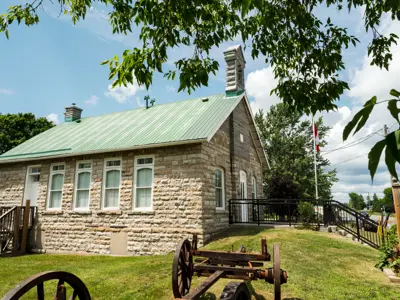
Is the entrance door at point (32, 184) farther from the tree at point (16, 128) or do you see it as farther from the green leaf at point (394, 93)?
the tree at point (16, 128)

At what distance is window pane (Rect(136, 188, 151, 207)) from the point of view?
12367 mm

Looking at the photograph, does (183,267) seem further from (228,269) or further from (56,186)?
(56,186)

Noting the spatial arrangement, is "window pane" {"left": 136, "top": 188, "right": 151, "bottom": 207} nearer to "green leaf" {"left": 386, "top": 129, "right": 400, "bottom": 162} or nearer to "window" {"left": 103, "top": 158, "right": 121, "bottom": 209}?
"window" {"left": 103, "top": 158, "right": 121, "bottom": 209}

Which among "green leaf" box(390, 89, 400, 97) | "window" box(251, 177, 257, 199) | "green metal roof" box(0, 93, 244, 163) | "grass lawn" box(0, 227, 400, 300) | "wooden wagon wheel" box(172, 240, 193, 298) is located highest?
"green metal roof" box(0, 93, 244, 163)

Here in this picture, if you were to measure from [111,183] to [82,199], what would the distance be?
5.78 feet

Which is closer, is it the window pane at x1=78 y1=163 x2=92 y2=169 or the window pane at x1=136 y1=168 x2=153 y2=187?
the window pane at x1=136 y1=168 x2=153 y2=187

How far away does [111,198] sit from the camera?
13.1 m

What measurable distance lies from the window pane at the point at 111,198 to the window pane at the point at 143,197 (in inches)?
43.6

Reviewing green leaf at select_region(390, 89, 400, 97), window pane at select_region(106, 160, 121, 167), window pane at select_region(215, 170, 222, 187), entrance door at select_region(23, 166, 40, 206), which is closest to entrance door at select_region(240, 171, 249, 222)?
window pane at select_region(215, 170, 222, 187)

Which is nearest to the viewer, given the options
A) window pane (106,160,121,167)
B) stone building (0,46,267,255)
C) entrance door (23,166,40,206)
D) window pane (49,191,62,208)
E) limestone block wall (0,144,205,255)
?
limestone block wall (0,144,205,255)

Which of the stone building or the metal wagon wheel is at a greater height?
the stone building

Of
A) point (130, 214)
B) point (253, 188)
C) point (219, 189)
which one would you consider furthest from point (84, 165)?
point (253, 188)

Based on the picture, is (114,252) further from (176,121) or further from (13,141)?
(13,141)

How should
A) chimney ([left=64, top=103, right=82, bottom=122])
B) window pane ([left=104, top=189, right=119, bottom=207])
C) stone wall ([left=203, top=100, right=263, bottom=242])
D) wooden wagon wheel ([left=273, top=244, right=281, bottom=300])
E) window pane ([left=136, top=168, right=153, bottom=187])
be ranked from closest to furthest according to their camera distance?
wooden wagon wheel ([left=273, top=244, right=281, bottom=300]) < stone wall ([left=203, top=100, right=263, bottom=242]) < window pane ([left=136, top=168, right=153, bottom=187]) < window pane ([left=104, top=189, right=119, bottom=207]) < chimney ([left=64, top=103, right=82, bottom=122])
